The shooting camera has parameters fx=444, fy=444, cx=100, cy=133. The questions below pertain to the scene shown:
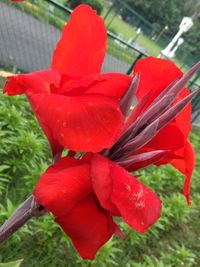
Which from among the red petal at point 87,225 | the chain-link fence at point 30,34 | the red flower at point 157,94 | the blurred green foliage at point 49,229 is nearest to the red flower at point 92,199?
the red petal at point 87,225

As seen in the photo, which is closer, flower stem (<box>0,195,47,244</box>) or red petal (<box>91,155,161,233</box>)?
red petal (<box>91,155,161,233</box>)

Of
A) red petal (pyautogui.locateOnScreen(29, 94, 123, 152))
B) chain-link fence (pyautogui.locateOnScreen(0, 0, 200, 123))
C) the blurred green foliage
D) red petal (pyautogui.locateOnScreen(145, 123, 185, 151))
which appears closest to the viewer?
red petal (pyautogui.locateOnScreen(29, 94, 123, 152))

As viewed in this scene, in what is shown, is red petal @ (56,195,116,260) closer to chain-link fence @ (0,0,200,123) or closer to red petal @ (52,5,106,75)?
red petal @ (52,5,106,75)

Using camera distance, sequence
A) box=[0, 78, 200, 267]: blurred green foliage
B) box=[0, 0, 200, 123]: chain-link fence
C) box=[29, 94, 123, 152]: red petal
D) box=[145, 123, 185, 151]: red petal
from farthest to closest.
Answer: box=[0, 0, 200, 123]: chain-link fence → box=[0, 78, 200, 267]: blurred green foliage → box=[145, 123, 185, 151]: red petal → box=[29, 94, 123, 152]: red petal

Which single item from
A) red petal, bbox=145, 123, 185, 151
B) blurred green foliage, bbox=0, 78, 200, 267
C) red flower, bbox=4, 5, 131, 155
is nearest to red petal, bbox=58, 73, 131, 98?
red flower, bbox=4, 5, 131, 155

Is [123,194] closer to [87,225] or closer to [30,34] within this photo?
[87,225]

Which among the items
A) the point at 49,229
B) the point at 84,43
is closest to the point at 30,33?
the point at 49,229

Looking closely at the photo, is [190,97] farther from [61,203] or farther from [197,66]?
[61,203]
